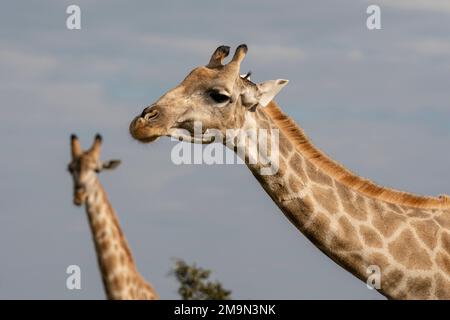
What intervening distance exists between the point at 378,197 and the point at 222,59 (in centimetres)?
261

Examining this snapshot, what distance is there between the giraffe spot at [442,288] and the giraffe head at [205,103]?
118 inches

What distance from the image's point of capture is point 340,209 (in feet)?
61.8

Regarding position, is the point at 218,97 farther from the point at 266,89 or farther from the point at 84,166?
the point at 84,166

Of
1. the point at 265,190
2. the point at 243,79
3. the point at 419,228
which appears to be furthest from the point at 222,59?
the point at 419,228

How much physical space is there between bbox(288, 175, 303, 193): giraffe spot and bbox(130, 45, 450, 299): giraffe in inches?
0.5

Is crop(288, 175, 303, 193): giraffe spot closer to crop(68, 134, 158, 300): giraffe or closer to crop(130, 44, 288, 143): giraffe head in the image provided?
crop(130, 44, 288, 143): giraffe head

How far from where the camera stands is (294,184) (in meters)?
18.7

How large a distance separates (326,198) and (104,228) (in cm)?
512

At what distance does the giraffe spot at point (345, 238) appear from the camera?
18578 millimetres

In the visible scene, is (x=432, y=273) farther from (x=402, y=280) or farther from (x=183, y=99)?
(x=183, y=99)

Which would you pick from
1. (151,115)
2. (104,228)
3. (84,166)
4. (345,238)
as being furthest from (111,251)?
(345,238)
